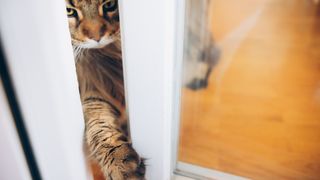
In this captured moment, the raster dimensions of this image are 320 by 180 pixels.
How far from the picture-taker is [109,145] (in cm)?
67

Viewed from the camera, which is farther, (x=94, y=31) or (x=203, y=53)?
(x=203, y=53)

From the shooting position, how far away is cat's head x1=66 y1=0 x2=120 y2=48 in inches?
21.8

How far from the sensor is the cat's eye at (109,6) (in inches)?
21.6

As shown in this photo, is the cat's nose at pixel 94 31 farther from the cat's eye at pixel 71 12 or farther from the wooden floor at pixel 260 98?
the wooden floor at pixel 260 98

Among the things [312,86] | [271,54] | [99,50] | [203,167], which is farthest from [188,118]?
[271,54]

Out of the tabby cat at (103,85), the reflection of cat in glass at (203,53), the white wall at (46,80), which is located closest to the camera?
the white wall at (46,80)

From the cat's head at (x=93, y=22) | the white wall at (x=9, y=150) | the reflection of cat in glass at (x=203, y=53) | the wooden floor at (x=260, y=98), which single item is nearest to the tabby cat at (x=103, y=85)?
the cat's head at (x=93, y=22)

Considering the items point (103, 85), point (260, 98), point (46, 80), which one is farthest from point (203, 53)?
point (46, 80)

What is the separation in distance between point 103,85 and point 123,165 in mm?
199

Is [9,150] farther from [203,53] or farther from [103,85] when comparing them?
[203,53]

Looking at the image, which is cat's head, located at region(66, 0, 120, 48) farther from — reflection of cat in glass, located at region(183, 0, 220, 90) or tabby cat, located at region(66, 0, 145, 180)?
reflection of cat in glass, located at region(183, 0, 220, 90)

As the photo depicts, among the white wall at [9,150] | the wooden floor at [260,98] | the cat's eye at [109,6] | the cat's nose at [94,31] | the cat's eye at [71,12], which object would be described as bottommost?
the wooden floor at [260,98]

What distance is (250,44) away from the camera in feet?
5.97

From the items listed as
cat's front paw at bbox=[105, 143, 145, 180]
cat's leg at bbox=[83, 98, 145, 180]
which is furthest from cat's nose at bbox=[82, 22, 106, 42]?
cat's front paw at bbox=[105, 143, 145, 180]
